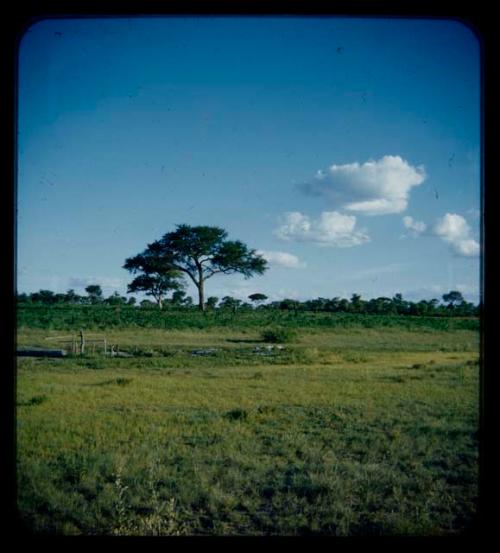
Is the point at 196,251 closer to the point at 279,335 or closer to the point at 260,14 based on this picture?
the point at 279,335

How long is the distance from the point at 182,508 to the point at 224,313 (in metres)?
9.43

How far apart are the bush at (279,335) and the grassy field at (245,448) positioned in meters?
2.65

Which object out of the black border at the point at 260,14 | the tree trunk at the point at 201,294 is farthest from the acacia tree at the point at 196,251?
the black border at the point at 260,14

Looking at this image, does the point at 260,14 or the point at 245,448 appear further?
the point at 245,448

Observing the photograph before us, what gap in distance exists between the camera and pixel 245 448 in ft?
12.5

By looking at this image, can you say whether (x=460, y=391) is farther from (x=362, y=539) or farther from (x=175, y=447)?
(x=362, y=539)

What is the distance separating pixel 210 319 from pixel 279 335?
6.63 ft

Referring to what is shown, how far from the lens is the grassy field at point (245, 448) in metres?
2.56

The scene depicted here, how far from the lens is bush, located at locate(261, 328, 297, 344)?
10.9m

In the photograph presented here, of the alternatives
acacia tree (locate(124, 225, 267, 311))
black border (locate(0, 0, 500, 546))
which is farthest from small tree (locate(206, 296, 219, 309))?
black border (locate(0, 0, 500, 546))

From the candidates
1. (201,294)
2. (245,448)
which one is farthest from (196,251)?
(245,448)

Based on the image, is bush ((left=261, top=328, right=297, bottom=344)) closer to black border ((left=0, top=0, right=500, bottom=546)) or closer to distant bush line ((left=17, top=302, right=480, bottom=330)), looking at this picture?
distant bush line ((left=17, top=302, right=480, bottom=330))

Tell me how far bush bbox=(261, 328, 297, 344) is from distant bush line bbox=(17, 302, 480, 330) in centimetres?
58

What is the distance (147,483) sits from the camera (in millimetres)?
3033
